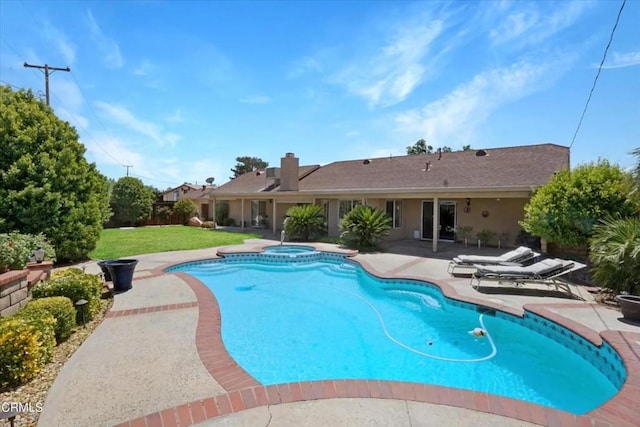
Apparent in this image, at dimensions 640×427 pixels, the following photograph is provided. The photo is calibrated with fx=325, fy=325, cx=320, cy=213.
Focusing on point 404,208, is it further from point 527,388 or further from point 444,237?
point 527,388

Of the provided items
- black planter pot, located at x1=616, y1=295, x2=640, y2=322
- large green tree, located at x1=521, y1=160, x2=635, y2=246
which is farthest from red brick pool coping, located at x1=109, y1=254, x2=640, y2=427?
large green tree, located at x1=521, y1=160, x2=635, y2=246

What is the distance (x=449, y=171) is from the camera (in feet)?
61.1

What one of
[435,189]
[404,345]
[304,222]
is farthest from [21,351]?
[304,222]

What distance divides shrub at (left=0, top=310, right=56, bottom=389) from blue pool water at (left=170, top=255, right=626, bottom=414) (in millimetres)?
2747

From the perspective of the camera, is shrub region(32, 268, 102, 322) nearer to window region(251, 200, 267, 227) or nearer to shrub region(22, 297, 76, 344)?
shrub region(22, 297, 76, 344)

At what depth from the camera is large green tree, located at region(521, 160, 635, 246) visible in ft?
33.5

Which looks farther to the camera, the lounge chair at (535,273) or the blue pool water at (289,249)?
the blue pool water at (289,249)

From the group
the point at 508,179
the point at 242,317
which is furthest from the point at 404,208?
the point at 242,317

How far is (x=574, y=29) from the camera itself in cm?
938

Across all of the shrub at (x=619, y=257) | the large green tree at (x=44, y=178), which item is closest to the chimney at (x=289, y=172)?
the large green tree at (x=44, y=178)

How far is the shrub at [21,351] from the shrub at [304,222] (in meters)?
15.1

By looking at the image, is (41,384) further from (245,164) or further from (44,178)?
(245,164)

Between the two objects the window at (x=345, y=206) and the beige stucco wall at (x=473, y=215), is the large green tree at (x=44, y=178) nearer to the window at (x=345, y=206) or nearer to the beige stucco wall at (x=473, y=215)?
the beige stucco wall at (x=473, y=215)

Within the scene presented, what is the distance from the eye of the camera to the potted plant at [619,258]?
7.40 metres
